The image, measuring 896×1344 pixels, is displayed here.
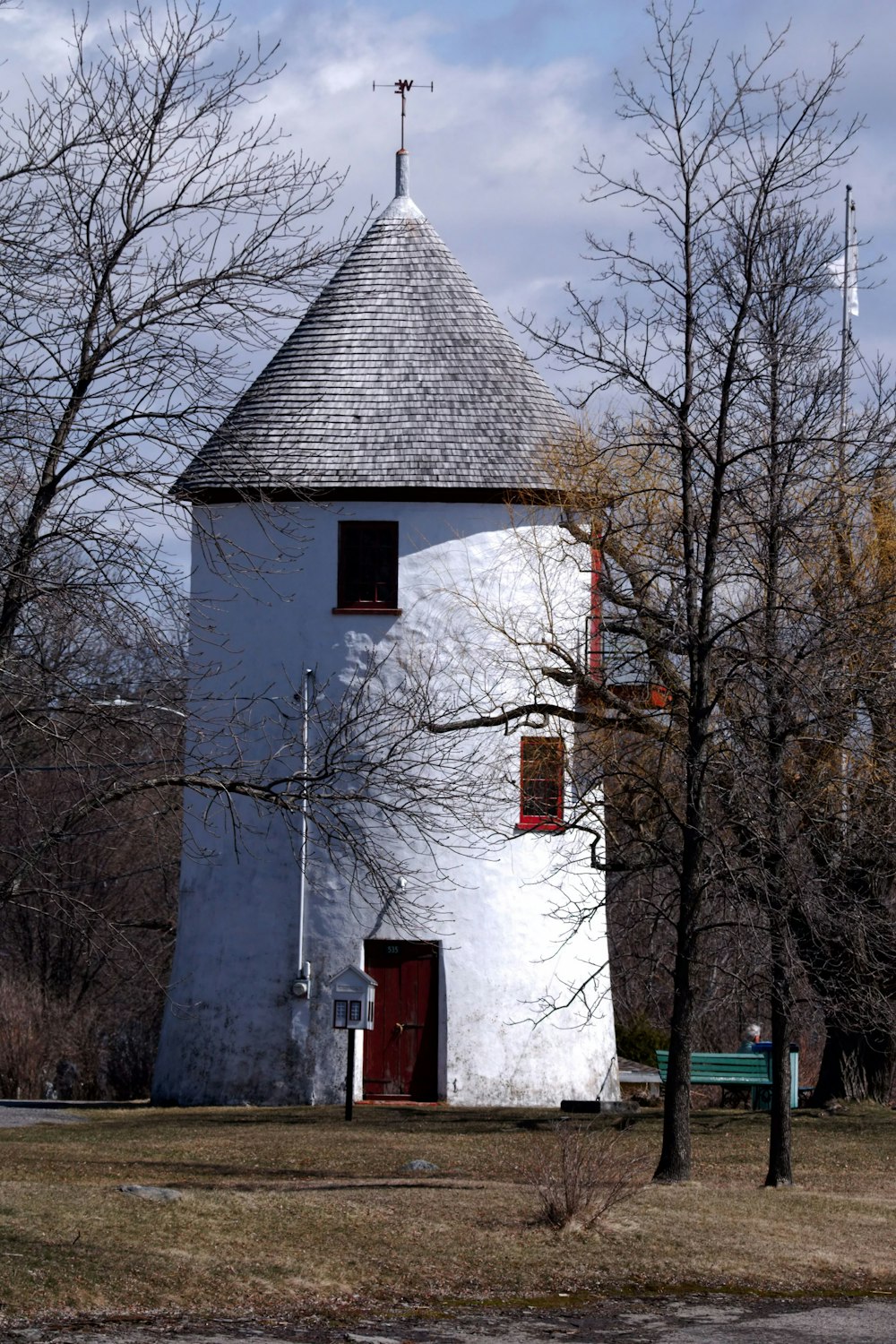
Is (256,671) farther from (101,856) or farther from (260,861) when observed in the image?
(101,856)

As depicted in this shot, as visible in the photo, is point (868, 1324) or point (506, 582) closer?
point (868, 1324)

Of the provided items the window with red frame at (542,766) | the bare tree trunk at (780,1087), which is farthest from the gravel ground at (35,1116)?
the bare tree trunk at (780,1087)

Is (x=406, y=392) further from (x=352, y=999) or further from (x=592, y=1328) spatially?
(x=592, y=1328)

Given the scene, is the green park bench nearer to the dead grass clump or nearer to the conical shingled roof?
the conical shingled roof

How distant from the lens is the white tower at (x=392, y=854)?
23.5 meters

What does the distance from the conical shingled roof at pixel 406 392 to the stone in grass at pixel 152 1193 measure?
1149cm

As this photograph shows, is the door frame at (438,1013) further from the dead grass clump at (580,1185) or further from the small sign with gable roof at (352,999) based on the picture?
→ the dead grass clump at (580,1185)

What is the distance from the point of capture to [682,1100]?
14570mm

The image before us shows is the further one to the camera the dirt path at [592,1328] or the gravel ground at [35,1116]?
the gravel ground at [35,1116]

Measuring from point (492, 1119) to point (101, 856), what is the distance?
62.6 ft

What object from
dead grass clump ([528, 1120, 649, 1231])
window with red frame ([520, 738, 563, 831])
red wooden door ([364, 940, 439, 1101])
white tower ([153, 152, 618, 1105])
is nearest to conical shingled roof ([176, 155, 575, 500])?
white tower ([153, 152, 618, 1105])

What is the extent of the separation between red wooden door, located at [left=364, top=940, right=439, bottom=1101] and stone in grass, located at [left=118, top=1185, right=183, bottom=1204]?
11.4m

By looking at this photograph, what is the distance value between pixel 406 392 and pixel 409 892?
6844mm

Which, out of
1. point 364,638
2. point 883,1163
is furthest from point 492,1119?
point 364,638
